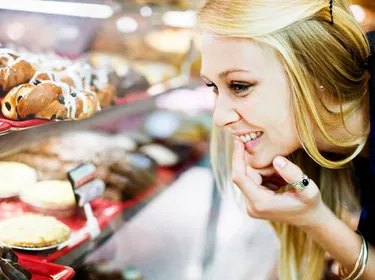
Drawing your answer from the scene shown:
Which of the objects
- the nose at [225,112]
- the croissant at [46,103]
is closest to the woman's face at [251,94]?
the nose at [225,112]

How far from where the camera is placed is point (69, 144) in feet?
5.56

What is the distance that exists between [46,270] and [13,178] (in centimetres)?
26

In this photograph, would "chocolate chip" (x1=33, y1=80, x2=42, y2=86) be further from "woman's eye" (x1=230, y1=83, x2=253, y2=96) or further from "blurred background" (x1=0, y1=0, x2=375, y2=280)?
"woman's eye" (x1=230, y1=83, x2=253, y2=96)

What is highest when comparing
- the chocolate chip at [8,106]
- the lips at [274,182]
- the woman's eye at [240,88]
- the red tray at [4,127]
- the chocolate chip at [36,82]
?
the woman's eye at [240,88]

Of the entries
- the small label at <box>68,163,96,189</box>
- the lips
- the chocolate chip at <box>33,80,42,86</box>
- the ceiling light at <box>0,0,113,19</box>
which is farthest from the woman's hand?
the ceiling light at <box>0,0,113,19</box>

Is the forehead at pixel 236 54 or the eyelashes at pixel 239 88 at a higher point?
the forehead at pixel 236 54

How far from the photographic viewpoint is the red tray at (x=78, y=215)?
122 cm

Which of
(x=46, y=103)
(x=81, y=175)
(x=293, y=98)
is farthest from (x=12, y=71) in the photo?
(x=293, y=98)

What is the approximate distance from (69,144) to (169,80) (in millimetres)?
758

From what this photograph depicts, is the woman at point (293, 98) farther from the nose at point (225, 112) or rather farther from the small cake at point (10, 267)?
the small cake at point (10, 267)

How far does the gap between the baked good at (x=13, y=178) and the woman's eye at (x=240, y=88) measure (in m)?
0.61

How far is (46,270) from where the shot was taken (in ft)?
3.79

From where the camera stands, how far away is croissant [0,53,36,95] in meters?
1.17

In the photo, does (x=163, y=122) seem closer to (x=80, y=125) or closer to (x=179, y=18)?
(x=179, y=18)
